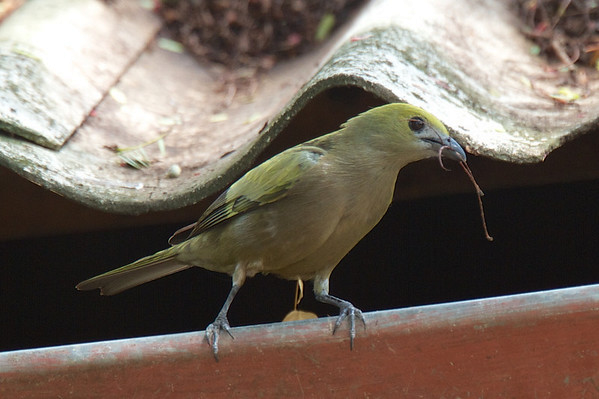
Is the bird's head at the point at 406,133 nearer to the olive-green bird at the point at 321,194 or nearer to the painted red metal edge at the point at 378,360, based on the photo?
the olive-green bird at the point at 321,194

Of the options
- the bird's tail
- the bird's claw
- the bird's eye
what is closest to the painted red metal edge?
the bird's claw

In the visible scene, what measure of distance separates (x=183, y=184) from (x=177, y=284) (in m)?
1.87

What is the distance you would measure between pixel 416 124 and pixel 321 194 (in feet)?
1.45

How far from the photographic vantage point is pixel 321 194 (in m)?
3.03

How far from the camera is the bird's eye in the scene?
117 inches

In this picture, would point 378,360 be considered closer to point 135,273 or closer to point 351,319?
point 351,319

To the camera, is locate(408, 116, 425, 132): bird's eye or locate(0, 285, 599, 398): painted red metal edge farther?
locate(408, 116, 425, 132): bird's eye

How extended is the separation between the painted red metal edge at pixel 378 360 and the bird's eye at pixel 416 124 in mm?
893

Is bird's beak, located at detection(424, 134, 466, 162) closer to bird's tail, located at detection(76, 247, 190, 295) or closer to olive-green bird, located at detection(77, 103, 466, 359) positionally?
olive-green bird, located at detection(77, 103, 466, 359)

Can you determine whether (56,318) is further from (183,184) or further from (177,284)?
(183,184)

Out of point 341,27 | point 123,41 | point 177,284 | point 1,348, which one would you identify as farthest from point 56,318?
point 341,27

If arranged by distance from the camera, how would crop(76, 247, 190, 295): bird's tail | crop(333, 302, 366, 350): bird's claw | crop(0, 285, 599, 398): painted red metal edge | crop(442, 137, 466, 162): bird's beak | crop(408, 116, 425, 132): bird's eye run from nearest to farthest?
crop(0, 285, 599, 398): painted red metal edge < crop(333, 302, 366, 350): bird's claw < crop(442, 137, 466, 162): bird's beak < crop(408, 116, 425, 132): bird's eye < crop(76, 247, 190, 295): bird's tail

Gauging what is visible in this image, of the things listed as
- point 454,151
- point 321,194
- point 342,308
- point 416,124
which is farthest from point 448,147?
point 342,308

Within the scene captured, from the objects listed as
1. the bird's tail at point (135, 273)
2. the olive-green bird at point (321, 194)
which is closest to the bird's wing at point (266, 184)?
the olive-green bird at point (321, 194)
